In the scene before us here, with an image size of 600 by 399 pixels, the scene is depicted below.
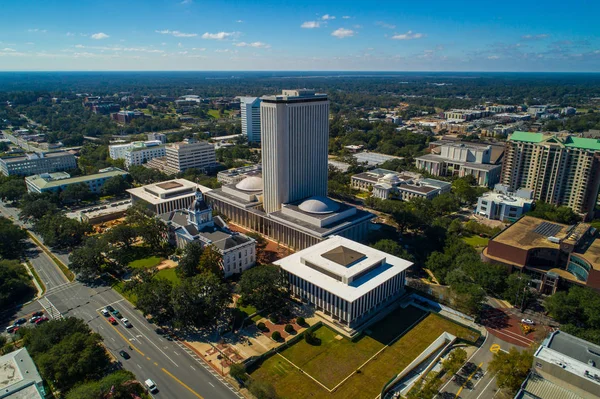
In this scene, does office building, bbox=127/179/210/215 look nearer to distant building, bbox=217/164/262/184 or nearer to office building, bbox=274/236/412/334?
distant building, bbox=217/164/262/184

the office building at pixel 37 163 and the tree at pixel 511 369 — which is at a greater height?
the office building at pixel 37 163

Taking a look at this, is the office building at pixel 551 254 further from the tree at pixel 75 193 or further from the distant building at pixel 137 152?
the distant building at pixel 137 152

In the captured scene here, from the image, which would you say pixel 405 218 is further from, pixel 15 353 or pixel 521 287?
pixel 15 353

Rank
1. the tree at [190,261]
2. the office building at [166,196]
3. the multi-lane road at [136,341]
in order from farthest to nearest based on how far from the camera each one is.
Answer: the office building at [166,196]
the tree at [190,261]
the multi-lane road at [136,341]

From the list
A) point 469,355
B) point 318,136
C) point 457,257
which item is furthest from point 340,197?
point 469,355

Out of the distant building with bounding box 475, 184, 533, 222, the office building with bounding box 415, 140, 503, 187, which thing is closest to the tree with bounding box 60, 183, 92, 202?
the distant building with bounding box 475, 184, 533, 222

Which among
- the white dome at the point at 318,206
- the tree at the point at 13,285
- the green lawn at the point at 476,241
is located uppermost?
the white dome at the point at 318,206

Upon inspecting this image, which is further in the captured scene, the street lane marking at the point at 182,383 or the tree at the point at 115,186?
the tree at the point at 115,186

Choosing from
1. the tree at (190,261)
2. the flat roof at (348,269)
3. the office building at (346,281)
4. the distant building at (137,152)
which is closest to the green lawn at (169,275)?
the tree at (190,261)

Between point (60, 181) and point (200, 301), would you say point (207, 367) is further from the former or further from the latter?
point (60, 181)
